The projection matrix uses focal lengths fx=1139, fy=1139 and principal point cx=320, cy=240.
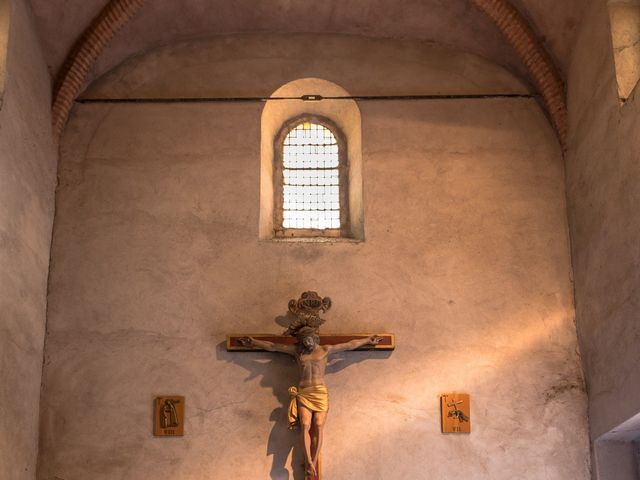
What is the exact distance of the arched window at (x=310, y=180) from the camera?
14.1 meters

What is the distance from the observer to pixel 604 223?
1212cm

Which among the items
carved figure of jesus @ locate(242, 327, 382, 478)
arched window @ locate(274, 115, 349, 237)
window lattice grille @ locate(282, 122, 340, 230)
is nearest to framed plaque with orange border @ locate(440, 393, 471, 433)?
carved figure of jesus @ locate(242, 327, 382, 478)

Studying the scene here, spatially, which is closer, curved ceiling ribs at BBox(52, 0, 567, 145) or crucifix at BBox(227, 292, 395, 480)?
crucifix at BBox(227, 292, 395, 480)

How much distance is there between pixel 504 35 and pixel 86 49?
16.5 feet

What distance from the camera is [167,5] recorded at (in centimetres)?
1398

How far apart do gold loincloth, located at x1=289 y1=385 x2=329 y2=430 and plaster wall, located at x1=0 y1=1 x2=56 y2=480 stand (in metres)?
2.81

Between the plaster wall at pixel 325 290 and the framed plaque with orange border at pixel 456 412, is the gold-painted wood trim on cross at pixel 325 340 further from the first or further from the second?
the framed plaque with orange border at pixel 456 412

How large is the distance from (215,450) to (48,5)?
17.8 ft

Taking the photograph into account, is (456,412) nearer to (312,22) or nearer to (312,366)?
(312,366)

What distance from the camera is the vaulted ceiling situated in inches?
552

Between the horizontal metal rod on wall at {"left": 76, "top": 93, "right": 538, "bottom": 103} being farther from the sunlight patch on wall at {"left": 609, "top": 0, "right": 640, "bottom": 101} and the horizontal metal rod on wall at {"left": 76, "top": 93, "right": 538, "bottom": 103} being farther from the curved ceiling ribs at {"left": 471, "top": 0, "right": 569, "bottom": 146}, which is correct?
the sunlight patch on wall at {"left": 609, "top": 0, "right": 640, "bottom": 101}

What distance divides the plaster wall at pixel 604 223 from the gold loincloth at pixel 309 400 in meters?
2.96

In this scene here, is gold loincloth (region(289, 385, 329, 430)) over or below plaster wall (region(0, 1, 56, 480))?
below

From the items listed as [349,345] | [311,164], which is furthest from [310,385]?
[311,164]
